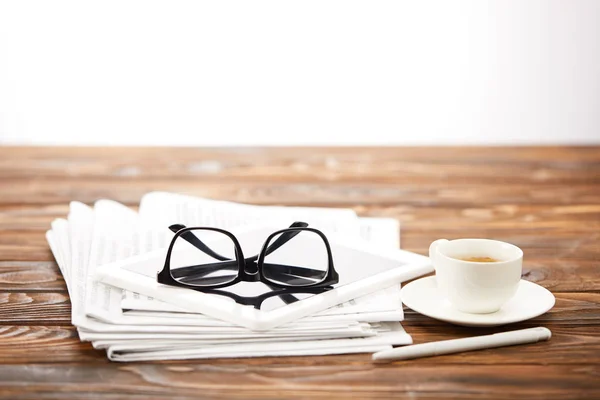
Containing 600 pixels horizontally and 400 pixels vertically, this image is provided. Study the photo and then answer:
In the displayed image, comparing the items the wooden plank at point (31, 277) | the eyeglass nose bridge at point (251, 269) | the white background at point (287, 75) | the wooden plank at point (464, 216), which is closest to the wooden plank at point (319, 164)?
the wooden plank at point (464, 216)

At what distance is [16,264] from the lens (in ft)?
3.61

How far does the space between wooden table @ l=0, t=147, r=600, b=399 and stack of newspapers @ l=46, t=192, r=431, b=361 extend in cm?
2

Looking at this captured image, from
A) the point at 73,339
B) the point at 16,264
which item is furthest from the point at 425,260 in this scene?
the point at 16,264

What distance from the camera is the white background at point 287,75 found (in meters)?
3.28

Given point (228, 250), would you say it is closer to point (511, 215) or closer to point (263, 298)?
point (263, 298)

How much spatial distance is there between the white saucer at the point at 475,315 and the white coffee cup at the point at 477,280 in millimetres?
13

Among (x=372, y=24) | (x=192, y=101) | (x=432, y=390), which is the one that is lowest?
(x=432, y=390)

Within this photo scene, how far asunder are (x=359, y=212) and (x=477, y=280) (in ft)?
2.16

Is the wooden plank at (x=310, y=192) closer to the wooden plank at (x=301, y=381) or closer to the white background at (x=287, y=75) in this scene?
the wooden plank at (x=301, y=381)

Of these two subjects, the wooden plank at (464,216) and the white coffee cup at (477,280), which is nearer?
the white coffee cup at (477,280)

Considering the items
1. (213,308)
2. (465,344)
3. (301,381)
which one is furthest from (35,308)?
(465,344)

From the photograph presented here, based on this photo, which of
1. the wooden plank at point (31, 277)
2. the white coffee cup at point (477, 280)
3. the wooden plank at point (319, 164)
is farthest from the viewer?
the wooden plank at point (319, 164)

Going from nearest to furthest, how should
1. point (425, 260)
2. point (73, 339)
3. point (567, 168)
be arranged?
1. point (73, 339)
2. point (425, 260)
3. point (567, 168)

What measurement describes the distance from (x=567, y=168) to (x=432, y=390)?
4.37ft
